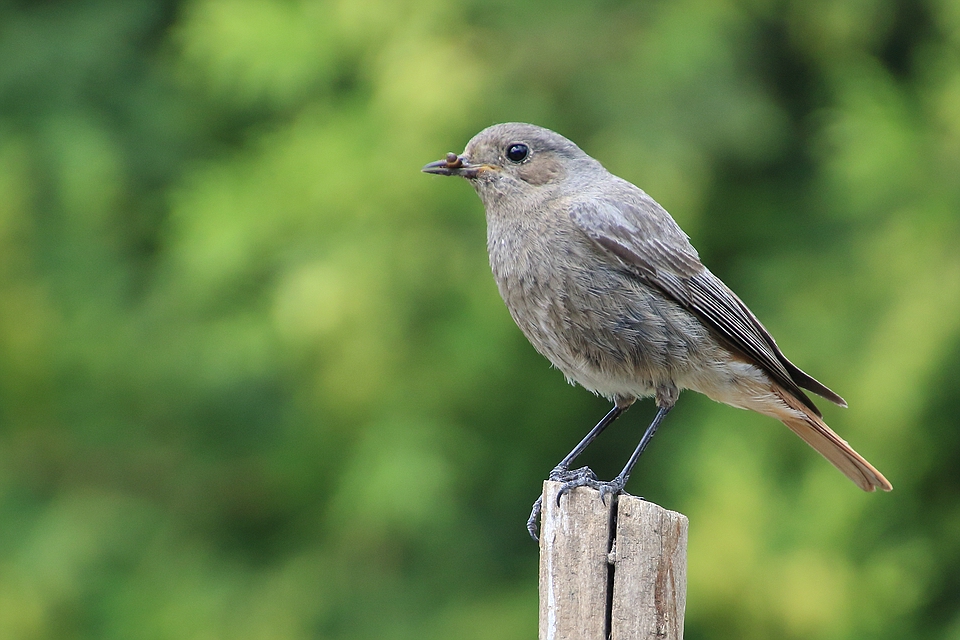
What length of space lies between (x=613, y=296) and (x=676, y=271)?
0.34m

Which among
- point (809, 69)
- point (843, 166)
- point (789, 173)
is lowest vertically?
point (843, 166)

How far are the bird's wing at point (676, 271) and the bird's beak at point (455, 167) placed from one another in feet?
1.49

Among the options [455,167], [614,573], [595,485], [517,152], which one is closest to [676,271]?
[517,152]

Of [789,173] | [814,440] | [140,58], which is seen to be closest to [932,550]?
[814,440]

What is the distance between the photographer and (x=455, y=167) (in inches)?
180

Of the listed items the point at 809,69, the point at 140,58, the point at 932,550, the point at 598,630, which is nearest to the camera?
the point at 598,630

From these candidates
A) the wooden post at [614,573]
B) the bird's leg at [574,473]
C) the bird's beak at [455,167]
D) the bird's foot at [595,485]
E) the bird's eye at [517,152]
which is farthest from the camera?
the bird's eye at [517,152]

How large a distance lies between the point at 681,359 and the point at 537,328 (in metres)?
0.55

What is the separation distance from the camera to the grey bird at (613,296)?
4.27 m

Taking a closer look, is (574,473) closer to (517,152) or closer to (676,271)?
(676,271)

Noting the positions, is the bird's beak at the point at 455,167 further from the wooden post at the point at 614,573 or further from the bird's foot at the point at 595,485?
the wooden post at the point at 614,573

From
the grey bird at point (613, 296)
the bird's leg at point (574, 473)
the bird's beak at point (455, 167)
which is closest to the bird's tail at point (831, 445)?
the grey bird at point (613, 296)

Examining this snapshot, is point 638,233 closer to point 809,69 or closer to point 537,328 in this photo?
point 537,328

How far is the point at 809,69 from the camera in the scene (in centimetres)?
789
